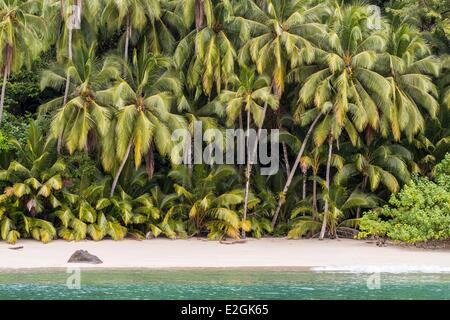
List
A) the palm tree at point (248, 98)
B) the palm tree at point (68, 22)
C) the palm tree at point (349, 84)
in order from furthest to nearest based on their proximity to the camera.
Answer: the palm tree at point (68, 22)
the palm tree at point (248, 98)
the palm tree at point (349, 84)

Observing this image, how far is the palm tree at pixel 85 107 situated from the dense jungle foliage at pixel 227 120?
5 cm

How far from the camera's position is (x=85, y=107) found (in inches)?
1096

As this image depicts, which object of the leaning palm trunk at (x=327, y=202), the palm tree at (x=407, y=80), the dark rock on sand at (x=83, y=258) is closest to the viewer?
the dark rock on sand at (x=83, y=258)

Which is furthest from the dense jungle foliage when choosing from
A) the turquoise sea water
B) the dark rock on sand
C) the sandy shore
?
the turquoise sea water

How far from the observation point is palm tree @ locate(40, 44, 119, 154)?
2767 cm

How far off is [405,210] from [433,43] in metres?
9.31

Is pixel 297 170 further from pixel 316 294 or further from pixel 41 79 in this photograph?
pixel 316 294

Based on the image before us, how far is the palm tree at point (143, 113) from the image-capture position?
27.7 meters

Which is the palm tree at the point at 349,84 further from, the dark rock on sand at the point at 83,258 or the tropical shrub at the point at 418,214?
the dark rock on sand at the point at 83,258

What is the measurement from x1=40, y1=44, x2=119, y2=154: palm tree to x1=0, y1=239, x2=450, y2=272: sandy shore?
4060mm

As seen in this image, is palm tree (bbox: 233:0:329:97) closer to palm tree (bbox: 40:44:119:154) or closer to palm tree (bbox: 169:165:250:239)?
palm tree (bbox: 169:165:250:239)

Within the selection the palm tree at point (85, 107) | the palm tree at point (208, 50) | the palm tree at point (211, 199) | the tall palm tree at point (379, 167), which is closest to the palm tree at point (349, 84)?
the tall palm tree at point (379, 167)
